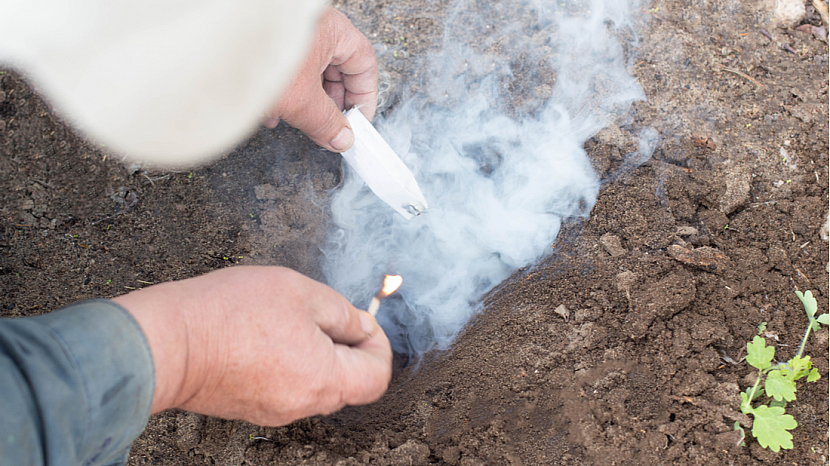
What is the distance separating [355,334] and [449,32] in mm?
2211

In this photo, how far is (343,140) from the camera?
2443 millimetres

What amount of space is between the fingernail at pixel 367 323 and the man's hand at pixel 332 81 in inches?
37.5

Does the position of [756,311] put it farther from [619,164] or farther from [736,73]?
[736,73]

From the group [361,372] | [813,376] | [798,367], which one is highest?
[361,372]

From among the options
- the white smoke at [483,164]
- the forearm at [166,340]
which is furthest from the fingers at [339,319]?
the white smoke at [483,164]

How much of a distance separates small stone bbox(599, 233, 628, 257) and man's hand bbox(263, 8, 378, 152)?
1.39 m

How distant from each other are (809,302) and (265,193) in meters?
2.79

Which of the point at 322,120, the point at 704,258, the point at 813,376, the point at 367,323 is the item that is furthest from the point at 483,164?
the point at 813,376

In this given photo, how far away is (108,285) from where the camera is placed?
8.41 feet

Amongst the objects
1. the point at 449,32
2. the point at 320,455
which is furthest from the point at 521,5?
the point at 320,455

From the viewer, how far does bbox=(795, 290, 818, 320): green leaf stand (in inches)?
88.6

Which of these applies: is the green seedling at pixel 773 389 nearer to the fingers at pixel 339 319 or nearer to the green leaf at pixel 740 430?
the green leaf at pixel 740 430

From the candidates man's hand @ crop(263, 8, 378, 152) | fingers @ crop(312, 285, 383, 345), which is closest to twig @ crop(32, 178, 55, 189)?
man's hand @ crop(263, 8, 378, 152)

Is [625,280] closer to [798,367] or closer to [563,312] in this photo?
[563,312]
